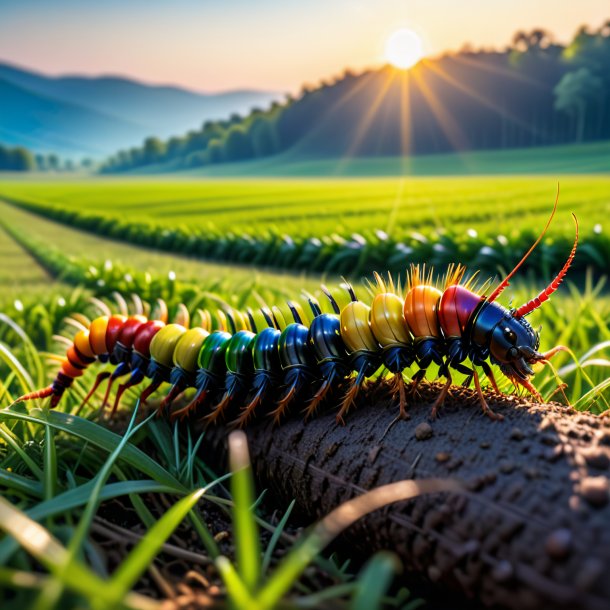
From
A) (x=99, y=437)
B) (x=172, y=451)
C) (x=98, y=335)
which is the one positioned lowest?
(x=172, y=451)

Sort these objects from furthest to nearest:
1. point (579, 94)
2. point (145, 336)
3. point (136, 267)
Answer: point (579, 94), point (136, 267), point (145, 336)

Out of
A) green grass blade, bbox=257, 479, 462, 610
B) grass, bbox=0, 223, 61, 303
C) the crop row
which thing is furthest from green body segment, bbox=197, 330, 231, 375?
grass, bbox=0, 223, 61, 303

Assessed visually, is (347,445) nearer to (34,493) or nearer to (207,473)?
(207,473)

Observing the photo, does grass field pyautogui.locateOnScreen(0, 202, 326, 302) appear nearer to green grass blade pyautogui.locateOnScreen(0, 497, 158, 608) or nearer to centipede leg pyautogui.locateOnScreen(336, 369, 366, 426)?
centipede leg pyautogui.locateOnScreen(336, 369, 366, 426)

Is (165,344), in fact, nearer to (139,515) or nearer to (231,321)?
(231,321)


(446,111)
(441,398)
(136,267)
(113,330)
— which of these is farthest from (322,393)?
(446,111)
